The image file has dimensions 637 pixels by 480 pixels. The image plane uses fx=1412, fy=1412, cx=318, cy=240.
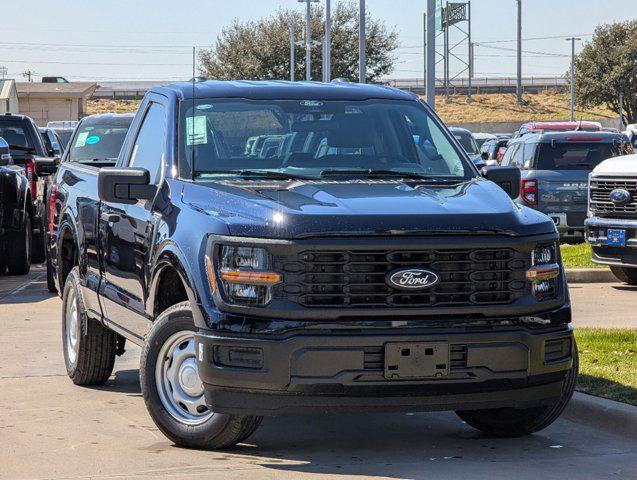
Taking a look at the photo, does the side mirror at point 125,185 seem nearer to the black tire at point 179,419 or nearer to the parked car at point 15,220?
the black tire at point 179,419

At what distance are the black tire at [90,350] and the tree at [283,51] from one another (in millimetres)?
78337

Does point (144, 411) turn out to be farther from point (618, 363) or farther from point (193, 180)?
point (618, 363)

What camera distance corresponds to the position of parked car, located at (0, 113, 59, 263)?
1831 centimetres

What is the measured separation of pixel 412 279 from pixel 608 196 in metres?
9.17

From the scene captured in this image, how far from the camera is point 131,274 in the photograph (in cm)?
798

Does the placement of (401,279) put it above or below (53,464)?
above

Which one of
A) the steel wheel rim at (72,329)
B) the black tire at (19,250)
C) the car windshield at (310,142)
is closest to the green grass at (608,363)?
the car windshield at (310,142)

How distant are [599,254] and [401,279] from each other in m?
9.11

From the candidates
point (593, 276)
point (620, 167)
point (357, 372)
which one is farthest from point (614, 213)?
point (357, 372)

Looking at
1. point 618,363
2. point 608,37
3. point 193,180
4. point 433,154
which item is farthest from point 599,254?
point 608,37

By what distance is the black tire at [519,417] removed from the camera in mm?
7309

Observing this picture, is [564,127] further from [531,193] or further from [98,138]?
[98,138]

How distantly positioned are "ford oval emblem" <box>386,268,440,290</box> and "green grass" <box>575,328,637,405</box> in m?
A: 2.06

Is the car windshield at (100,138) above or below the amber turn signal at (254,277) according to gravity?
above
